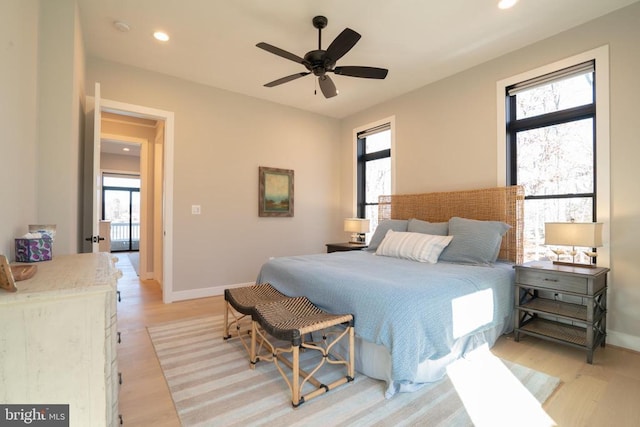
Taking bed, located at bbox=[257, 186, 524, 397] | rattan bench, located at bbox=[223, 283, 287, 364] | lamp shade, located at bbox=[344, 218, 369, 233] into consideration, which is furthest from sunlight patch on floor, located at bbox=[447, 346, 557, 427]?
lamp shade, located at bbox=[344, 218, 369, 233]

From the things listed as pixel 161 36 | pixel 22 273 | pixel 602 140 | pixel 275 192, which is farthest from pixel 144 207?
pixel 602 140

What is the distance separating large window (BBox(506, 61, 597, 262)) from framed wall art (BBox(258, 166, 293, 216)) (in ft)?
9.73

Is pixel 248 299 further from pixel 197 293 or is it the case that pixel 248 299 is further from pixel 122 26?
Result: pixel 122 26

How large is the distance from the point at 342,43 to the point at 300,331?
81.9 inches

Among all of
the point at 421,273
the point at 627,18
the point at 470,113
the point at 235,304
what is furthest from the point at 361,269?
the point at 627,18

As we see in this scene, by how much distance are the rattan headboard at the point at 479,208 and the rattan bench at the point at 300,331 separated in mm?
2121

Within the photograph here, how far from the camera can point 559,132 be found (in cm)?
294

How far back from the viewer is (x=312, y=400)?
1.77m

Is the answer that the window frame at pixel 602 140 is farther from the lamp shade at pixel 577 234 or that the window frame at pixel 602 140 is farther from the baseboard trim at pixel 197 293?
the baseboard trim at pixel 197 293

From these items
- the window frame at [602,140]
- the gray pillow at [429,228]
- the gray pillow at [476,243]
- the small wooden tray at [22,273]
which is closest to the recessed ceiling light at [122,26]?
the small wooden tray at [22,273]

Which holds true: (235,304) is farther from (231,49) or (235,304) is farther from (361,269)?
(231,49)

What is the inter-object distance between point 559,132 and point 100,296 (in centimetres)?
378

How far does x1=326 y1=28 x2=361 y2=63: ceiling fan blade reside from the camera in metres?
2.17

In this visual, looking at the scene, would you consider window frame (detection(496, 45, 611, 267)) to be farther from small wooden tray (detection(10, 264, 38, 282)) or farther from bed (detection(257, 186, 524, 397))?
small wooden tray (detection(10, 264, 38, 282))
